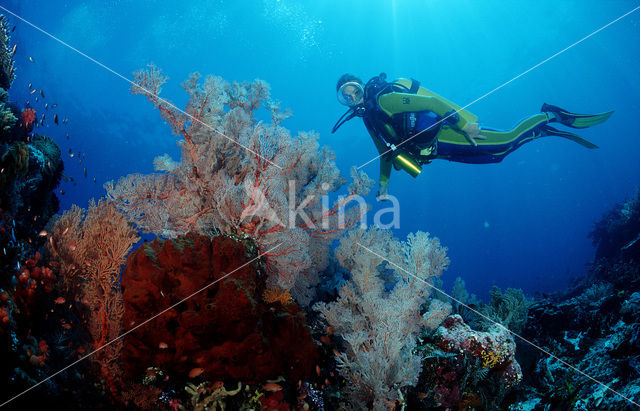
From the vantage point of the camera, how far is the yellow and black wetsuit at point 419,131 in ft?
20.3

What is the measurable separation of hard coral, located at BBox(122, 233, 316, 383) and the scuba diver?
424 centimetres

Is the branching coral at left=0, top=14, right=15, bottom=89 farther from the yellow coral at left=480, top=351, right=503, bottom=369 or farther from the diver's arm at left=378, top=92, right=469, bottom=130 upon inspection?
the yellow coral at left=480, top=351, right=503, bottom=369

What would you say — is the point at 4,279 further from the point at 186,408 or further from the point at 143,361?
the point at 186,408

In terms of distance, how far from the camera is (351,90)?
6.68 m

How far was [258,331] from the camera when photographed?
3.11m


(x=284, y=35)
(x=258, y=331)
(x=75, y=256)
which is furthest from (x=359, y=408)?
(x=284, y=35)

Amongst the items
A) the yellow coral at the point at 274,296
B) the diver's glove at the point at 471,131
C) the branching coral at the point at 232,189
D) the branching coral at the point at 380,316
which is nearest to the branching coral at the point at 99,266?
the branching coral at the point at 232,189

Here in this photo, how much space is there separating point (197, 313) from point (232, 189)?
1627 millimetres

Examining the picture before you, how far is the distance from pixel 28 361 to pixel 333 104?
191 ft

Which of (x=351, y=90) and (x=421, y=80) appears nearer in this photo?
(x=351, y=90)

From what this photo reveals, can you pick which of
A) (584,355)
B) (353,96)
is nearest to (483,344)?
(584,355)

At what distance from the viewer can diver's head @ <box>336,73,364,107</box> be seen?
662 cm

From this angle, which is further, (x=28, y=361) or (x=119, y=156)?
(x=119, y=156)

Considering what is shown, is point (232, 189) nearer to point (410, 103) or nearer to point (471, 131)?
point (410, 103)
